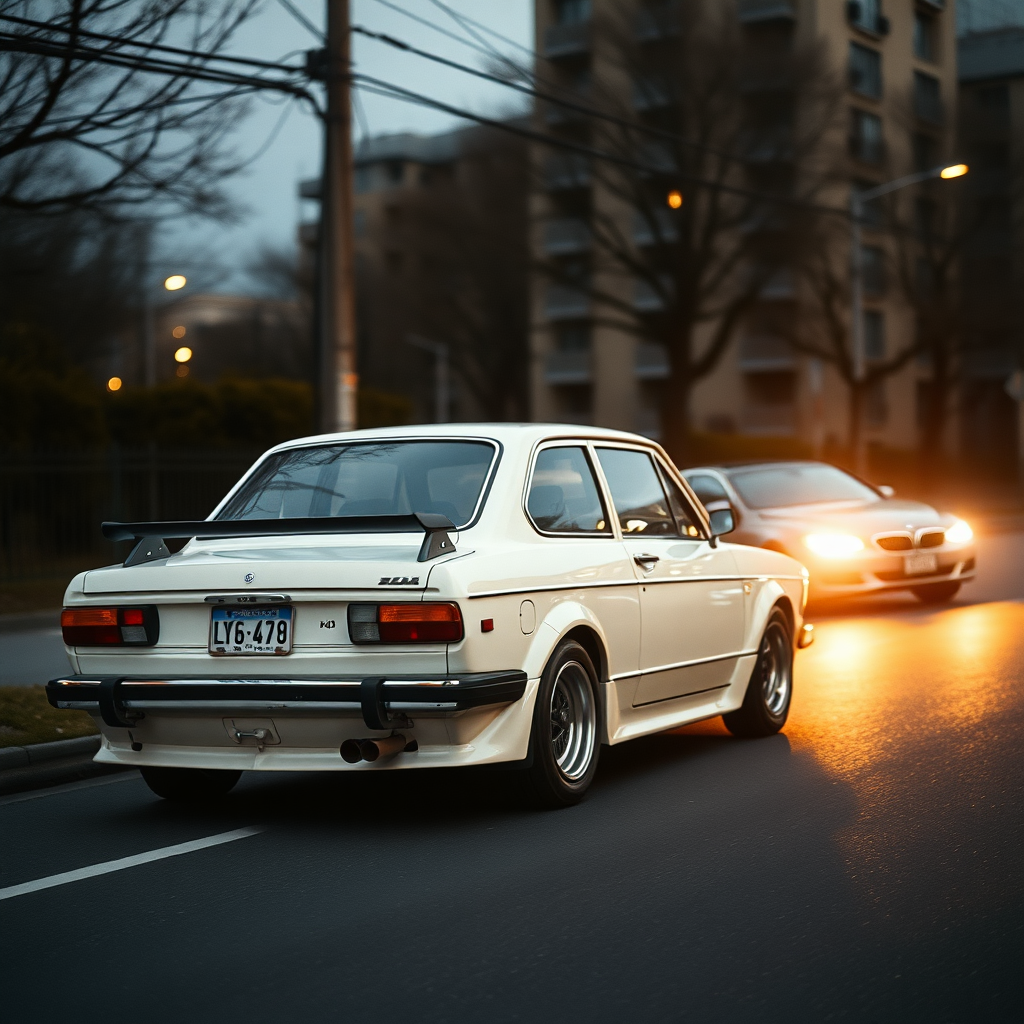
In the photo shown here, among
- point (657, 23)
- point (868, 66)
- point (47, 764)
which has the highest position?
point (868, 66)

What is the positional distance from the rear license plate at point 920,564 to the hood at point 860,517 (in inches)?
11.3

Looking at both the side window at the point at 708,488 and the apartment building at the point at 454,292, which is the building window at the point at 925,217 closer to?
the apartment building at the point at 454,292

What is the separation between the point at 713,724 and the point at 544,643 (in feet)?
10.1

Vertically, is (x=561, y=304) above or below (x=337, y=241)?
above

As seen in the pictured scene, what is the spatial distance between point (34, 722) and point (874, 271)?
149 ft

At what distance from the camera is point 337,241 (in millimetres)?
15945

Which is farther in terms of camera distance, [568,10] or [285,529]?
[568,10]

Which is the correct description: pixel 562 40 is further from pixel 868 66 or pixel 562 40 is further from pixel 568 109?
pixel 568 109

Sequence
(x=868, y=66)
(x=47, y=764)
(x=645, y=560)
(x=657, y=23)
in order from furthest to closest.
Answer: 1. (x=868, y=66)
2. (x=657, y=23)
3. (x=47, y=764)
4. (x=645, y=560)

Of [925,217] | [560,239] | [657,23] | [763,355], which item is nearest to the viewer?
[657,23]

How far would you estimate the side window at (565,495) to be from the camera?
6.83 metres

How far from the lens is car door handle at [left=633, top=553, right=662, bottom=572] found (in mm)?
7210

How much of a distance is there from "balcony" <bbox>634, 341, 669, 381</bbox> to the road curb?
184 ft

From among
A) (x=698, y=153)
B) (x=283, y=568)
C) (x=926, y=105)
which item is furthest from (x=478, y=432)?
(x=926, y=105)
